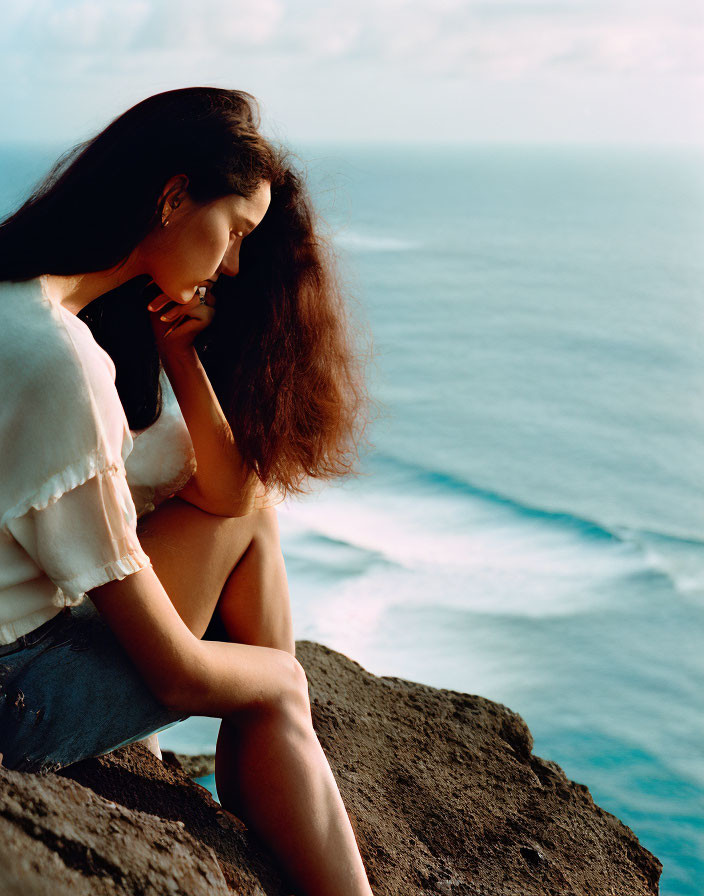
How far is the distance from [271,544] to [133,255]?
0.55 meters

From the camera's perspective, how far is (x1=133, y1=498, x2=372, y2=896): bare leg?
4.96 feet

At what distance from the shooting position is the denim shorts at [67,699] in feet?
4.56

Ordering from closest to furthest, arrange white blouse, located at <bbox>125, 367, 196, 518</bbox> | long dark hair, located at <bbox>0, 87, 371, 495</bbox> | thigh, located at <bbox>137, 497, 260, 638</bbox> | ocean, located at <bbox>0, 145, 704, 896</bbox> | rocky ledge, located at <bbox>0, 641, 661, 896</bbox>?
rocky ledge, located at <bbox>0, 641, 661, 896</bbox>, long dark hair, located at <bbox>0, 87, 371, 495</bbox>, thigh, located at <bbox>137, 497, 260, 638</bbox>, white blouse, located at <bbox>125, 367, 196, 518</bbox>, ocean, located at <bbox>0, 145, 704, 896</bbox>

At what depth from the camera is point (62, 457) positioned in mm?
1272

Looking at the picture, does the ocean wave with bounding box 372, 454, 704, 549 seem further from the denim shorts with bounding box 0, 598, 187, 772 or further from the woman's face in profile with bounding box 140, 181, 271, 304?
the denim shorts with bounding box 0, 598, 187, 772

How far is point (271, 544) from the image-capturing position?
5.79 feet

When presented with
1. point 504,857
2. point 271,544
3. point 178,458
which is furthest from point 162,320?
point 504,857

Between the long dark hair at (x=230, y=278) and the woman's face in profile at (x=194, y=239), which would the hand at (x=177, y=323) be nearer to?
the long dark hair at (x=230, y=278)

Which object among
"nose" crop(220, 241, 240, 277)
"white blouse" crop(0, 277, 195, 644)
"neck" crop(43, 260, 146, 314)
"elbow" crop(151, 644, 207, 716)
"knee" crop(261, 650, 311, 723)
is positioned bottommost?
"knee" crop(261, 650, 311, 723)

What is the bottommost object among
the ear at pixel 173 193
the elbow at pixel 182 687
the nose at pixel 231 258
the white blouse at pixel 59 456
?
the elbow at pixel 182 687

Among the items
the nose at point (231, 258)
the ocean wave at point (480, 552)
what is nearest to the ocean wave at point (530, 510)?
the ocean wave at point (480, 552)

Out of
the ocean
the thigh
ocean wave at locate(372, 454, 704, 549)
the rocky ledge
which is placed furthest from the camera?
ocean wave at locate(372, 454, 704, 549)

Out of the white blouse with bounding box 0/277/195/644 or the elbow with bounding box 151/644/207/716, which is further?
the elbow with bounding box 151/644/207/716

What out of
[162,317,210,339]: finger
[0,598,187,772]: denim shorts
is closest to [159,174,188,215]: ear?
[162,317,210,339]: finger
